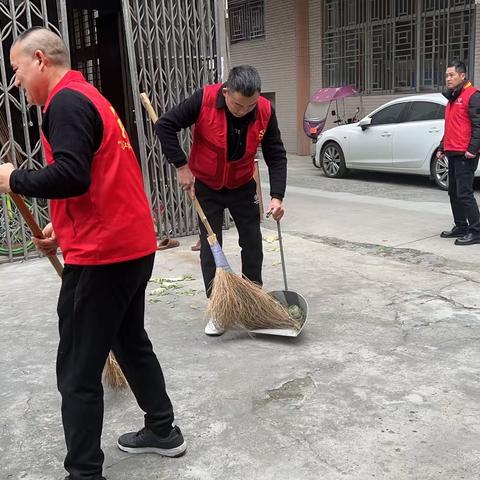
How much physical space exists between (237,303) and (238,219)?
0.64 m

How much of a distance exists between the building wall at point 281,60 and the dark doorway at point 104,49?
8.46 metres

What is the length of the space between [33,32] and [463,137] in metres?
5.03

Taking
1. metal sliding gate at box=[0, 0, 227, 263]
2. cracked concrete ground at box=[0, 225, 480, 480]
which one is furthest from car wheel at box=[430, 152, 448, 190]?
cracked concrete ground at box=[0, 225, 480, 480]

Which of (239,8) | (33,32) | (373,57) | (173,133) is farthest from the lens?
(239,8)

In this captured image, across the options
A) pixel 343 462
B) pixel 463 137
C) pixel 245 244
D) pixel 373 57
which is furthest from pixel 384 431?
pixel 373 57

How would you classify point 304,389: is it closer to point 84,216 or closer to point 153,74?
point 84,216

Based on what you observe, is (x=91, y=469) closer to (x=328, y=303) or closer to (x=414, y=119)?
(x=328, y=303)

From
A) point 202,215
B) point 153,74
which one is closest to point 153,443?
point 202,215

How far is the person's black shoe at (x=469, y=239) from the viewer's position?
622cm

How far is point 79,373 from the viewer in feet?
7.59

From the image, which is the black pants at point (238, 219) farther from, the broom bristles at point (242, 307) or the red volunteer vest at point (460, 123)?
the red volunteer vest at point (460, 123)

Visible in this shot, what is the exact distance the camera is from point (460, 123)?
244 inches

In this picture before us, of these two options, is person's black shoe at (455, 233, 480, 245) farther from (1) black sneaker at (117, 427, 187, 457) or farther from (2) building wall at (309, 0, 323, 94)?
(2) building wall at (309, 0, 323, 94)

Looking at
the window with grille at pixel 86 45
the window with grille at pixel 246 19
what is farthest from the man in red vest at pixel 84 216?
the window with grille at pixel 246 19
